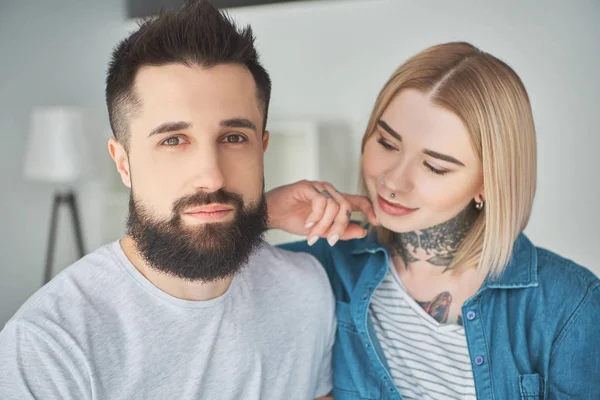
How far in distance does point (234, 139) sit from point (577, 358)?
918 mm

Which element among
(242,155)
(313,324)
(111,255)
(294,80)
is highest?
(294,80)

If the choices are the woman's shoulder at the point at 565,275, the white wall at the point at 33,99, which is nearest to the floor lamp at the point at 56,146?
the white wall at the point at 33,99

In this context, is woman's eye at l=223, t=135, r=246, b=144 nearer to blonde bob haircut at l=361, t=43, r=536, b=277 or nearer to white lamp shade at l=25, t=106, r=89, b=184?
blonde bob haircut at l=361, t=43, r=536, b=277

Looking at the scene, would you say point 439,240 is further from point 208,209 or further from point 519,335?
point 208,209

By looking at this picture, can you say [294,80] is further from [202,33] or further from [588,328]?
[588,328]

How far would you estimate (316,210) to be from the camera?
1361 millimetres

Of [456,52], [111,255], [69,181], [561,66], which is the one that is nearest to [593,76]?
[561,66]

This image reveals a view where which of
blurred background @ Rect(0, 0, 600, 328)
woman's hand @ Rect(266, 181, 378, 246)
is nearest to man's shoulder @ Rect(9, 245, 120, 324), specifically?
woman's hand @ Rect(266, 181, 378, 246)

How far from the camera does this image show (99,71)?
320 cm

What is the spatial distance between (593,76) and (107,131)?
2.54 meters

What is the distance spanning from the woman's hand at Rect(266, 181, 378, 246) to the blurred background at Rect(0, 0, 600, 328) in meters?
1.37

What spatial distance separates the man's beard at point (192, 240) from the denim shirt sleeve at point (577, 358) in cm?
77

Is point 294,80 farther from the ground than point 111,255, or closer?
farther from the ground

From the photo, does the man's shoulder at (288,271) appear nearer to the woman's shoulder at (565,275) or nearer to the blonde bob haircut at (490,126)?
the blonde bob haircut at (490,126)
